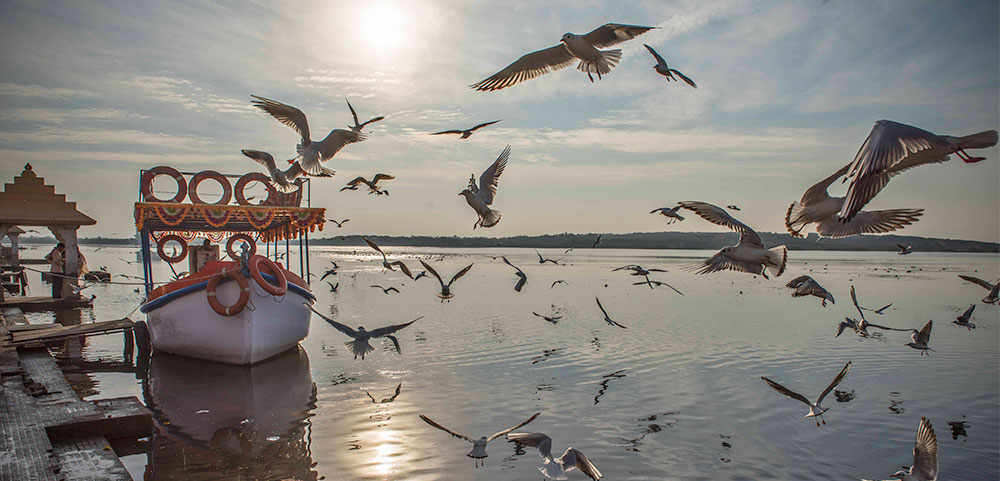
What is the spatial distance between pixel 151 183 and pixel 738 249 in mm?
16670

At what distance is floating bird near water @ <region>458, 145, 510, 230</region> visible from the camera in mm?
9617

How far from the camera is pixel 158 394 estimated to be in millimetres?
12336

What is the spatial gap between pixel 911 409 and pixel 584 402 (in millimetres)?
6559

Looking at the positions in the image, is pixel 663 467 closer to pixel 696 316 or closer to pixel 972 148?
pixel 972 148

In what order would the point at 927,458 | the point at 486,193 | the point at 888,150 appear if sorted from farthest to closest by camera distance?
the point at 486,193 → the point at 927,458 → the point at 888,150

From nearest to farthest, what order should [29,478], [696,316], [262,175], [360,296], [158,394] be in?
[29,478]
[158,394]
[262,175]
[696,316]
[360,296]

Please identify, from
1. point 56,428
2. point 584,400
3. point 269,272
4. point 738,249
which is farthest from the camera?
point 269,272

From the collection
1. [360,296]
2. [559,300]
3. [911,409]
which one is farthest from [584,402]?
[360,296]

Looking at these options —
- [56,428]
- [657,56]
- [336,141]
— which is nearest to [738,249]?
[657,56]

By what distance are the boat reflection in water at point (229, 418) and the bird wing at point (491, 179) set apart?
5.10 meters

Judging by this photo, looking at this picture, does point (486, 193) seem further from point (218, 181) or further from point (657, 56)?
point (218, 181)

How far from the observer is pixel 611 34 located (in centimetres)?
762

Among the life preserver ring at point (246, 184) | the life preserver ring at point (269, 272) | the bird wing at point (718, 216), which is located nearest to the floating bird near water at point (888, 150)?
the bird wing at point (718, 216)

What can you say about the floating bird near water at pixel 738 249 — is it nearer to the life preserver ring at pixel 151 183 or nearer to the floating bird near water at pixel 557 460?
the floating bird near water at pixel 557 460
